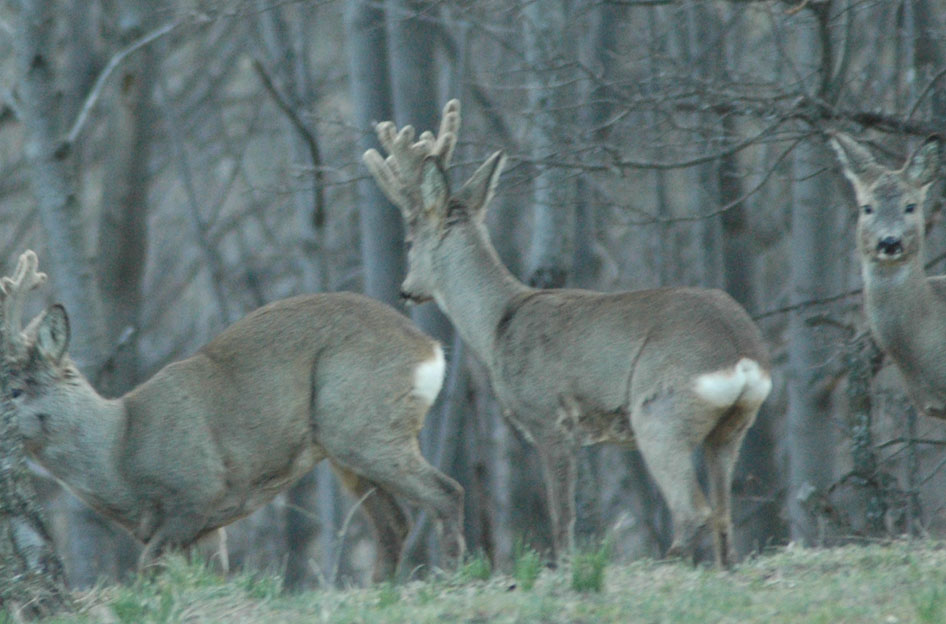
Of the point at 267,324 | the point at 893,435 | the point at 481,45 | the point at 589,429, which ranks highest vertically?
the point at 481,45

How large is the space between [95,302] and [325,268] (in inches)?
134

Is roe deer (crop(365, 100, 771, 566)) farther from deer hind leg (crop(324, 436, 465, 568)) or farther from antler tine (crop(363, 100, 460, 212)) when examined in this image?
deer hind leg (crop(324, 436, 465, 568))

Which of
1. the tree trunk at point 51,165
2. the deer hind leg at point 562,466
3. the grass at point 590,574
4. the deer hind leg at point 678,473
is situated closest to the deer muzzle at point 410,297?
the deer hind leg at point 562,466

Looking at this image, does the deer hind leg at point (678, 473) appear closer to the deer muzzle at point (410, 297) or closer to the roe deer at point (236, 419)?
the roe deer at point (236, 419)

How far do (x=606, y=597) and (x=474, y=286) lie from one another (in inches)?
118

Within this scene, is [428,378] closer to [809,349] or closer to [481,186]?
[481,186]

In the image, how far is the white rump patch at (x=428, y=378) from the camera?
8.01 metres

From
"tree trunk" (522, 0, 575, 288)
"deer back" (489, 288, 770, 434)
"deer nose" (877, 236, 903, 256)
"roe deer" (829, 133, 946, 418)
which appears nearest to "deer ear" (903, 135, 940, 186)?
"roe deer" (829, 133, 946, 418)

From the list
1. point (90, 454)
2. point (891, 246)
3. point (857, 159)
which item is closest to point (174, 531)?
point (90, 454)

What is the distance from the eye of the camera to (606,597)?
233 inches

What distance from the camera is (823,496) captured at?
9320 mm

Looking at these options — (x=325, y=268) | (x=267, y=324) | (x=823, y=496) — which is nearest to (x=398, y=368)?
(x=267, y=324)

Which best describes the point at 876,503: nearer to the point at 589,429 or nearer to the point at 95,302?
the point at 589,429

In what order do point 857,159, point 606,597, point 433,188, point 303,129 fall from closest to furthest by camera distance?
1. point 606,597
2. point 857,159
3. point 433,188
4. point 303,129
